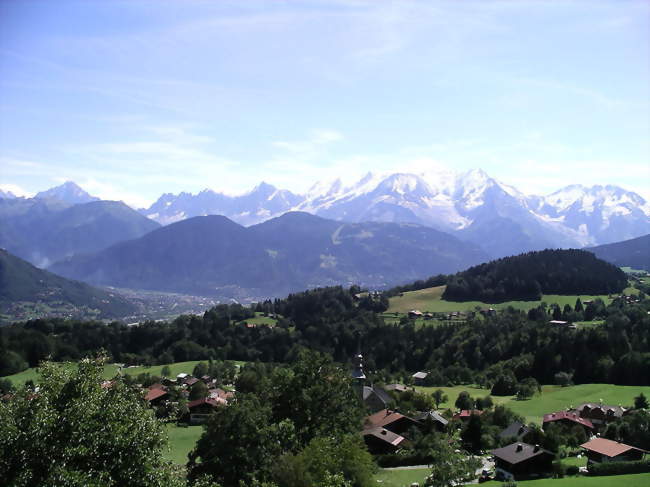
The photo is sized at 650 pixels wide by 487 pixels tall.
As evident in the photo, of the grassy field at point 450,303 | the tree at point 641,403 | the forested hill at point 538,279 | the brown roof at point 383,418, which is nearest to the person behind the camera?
the brown roof at point 383,418

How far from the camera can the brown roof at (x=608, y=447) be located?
44681 mm

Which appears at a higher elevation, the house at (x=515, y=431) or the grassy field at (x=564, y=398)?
the house at (x=515, y=431)

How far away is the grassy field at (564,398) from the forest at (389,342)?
4883 mm

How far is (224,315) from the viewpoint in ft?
490

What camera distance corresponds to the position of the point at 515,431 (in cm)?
5309

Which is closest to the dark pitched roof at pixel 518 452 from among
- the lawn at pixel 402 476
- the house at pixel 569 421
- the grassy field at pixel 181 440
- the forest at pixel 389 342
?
the lawn at pixel 402 476

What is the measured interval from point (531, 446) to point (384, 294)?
123 meters

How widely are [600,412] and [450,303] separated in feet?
313

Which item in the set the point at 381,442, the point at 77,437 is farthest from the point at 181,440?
the point at 77,437

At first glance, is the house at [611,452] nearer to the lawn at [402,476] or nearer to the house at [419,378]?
the lawn at [402,476]

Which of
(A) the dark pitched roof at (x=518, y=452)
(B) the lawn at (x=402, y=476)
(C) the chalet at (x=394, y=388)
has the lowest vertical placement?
(C) the chalet at (x=394, y=388)

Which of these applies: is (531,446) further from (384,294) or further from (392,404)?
(384,294)

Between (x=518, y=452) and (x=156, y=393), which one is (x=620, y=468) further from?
(x=156, y=393)

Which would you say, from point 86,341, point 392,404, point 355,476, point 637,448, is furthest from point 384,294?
point 355,476
